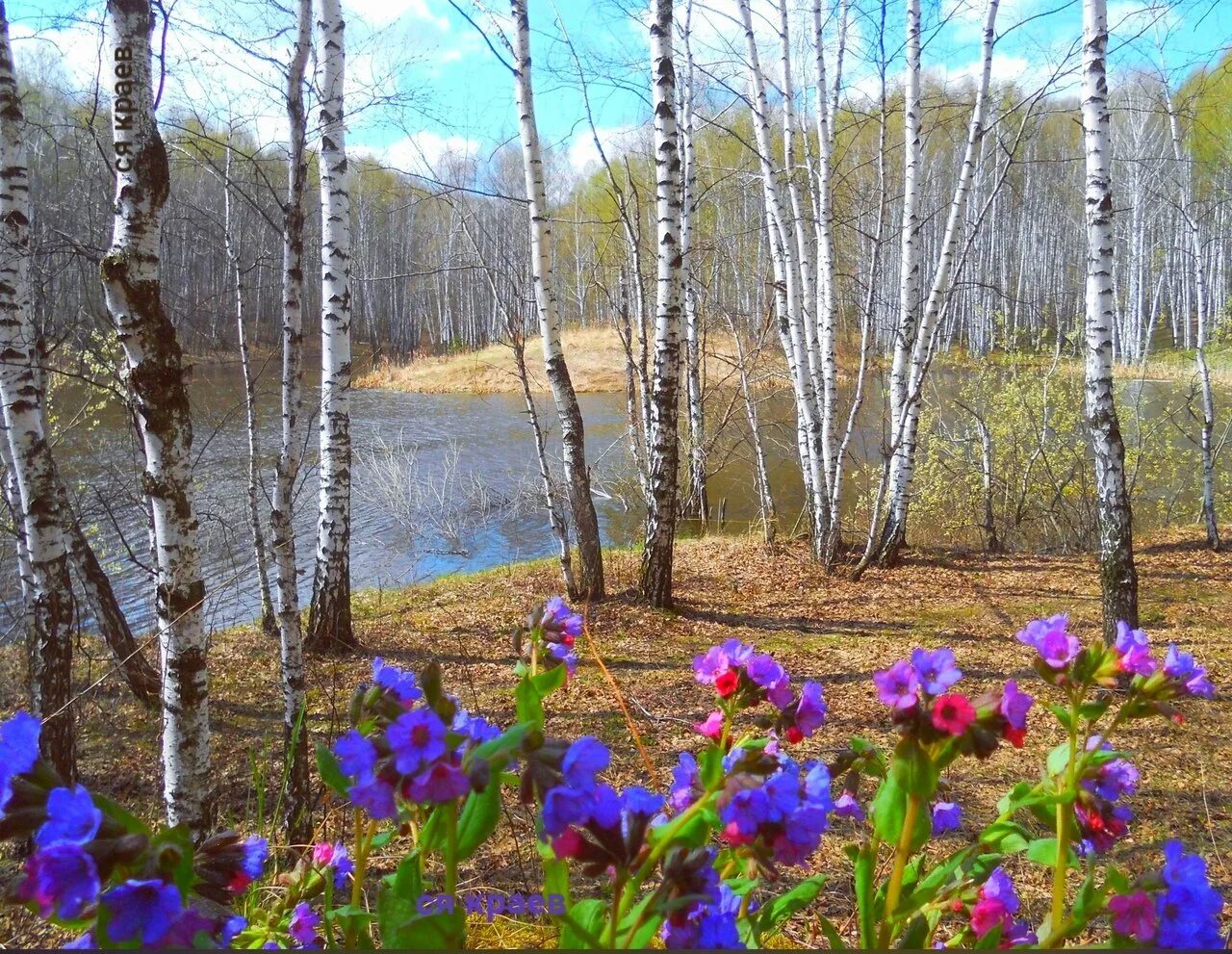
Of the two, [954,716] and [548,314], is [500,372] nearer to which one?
[548,314]

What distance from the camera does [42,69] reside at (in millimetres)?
5902

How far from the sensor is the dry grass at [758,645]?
112 inches

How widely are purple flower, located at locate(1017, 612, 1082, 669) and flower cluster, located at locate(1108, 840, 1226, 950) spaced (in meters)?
0.28

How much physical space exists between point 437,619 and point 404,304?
33.4 meters

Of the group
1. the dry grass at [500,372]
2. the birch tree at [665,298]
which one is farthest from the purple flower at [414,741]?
the dry grass at [500,372]

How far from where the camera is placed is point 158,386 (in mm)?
2027

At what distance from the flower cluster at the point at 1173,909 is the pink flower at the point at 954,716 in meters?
0.19

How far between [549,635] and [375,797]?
0.48 m

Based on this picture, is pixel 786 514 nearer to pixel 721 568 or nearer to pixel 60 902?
pixel 721 568

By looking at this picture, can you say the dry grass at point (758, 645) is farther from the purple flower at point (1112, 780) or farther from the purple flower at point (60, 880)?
the purple flower at point (60, 880)

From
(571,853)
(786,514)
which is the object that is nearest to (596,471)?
(786,514)

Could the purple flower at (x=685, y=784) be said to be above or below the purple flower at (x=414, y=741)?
below

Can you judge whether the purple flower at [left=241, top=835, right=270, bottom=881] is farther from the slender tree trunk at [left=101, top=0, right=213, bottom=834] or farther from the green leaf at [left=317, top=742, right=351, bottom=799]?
the slender tree trunk at [left=101, top=0, right=213, bottom=834]

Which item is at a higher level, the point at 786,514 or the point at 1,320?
the point at 1,320
